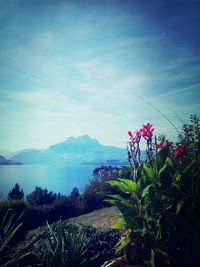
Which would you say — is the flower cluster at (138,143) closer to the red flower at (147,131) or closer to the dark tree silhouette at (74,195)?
the red flower at (147,131)

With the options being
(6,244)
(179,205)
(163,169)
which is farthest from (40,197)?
(179,205)

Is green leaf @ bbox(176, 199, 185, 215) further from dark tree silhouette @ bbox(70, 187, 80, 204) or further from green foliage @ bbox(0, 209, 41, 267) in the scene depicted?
dark tree silhouette @ bbox(70, 187, 80, 204)

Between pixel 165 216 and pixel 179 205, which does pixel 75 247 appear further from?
pixel 179 205

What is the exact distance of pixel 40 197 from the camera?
988 cm

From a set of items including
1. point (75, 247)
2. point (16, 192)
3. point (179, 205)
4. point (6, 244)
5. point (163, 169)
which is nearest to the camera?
point (179, 205)

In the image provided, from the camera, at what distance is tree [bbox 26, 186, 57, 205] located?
9.74 meters

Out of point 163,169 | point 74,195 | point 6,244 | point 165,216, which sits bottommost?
point 74,195

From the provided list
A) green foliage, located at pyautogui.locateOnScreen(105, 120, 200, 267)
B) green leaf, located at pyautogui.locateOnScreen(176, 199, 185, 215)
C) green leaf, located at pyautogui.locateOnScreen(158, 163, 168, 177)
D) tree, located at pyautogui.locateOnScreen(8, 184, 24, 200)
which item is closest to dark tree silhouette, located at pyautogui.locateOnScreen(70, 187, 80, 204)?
tree, located at pyautogui.locateOnScreen(8, 184, 24, 200)

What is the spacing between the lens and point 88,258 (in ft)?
12.0

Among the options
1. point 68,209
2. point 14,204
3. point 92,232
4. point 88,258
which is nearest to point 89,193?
point 68,209

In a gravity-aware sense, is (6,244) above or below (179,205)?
below

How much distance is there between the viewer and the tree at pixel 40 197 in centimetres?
974

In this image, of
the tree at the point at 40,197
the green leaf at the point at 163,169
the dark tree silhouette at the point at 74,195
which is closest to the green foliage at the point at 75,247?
the green leaf at the point at 163,169

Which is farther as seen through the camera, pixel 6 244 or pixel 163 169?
pixel 6 244
